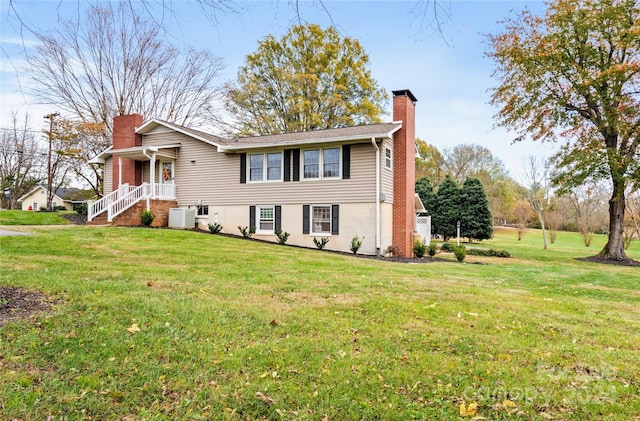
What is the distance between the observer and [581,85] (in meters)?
17.5

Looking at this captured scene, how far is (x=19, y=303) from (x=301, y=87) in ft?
84.8

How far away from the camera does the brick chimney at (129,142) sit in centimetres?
1959

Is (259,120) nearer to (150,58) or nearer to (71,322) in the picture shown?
(150,58)

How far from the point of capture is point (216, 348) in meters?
3.72

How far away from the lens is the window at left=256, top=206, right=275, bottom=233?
17.1 m

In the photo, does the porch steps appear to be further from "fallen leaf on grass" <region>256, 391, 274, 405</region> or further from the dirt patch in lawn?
"fallen leaf on grass" <region>256, 391, 274, 405</region>

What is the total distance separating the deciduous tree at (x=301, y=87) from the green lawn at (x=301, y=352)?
919 inches

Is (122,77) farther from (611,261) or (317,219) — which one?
(611,261)

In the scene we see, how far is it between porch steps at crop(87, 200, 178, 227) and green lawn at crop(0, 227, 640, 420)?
412 inches

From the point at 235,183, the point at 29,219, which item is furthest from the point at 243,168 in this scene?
the point at 29,219

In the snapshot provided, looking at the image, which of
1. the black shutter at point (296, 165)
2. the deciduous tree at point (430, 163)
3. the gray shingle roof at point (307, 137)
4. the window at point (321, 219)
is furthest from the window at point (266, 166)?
the deciduous tree at point (430, 163)

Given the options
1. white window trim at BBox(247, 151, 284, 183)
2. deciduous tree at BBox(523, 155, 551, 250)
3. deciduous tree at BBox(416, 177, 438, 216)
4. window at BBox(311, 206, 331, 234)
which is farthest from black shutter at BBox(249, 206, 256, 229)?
deciduous tree at BBox(523, 155, 551, 250)

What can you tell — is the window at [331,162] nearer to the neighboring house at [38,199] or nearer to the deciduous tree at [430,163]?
the deciduous tree at [430,163]

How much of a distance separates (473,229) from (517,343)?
1045 inches
